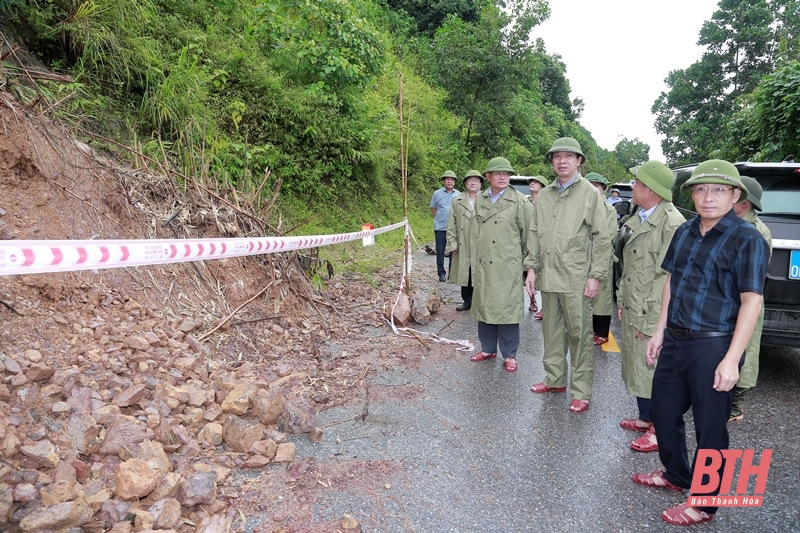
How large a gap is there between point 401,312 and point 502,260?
159 centimetres

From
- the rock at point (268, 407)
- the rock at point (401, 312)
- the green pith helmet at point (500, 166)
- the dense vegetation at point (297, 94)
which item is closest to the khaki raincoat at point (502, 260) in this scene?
the green pith helmet at point (500, 166)

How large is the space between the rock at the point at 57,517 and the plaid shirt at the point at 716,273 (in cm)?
288

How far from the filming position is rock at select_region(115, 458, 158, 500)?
92.3 inches

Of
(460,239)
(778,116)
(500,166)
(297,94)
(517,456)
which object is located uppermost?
(297,94)

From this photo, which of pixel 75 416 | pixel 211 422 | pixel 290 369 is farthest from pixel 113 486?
pixel 290 369

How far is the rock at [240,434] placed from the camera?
301 centimetres

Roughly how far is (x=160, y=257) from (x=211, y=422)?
1112mm

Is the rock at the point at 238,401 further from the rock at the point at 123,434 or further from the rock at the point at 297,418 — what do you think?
the rock at the point at 123,434

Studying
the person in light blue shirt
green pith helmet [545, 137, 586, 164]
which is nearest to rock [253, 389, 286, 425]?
green pith helmet [545, 137, 586, 164]

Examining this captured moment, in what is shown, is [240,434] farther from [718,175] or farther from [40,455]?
[718,175]

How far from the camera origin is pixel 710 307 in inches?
98.1

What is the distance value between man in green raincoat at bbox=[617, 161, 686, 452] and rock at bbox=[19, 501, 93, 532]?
3089 millimetres

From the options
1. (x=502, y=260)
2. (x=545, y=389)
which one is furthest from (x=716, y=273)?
(x=502, y=260)

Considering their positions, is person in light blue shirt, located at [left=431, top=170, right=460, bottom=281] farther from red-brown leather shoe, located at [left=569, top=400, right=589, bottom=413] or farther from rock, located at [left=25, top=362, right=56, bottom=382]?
rock, located at [left=25, top=362, right=56, bottom=382]
